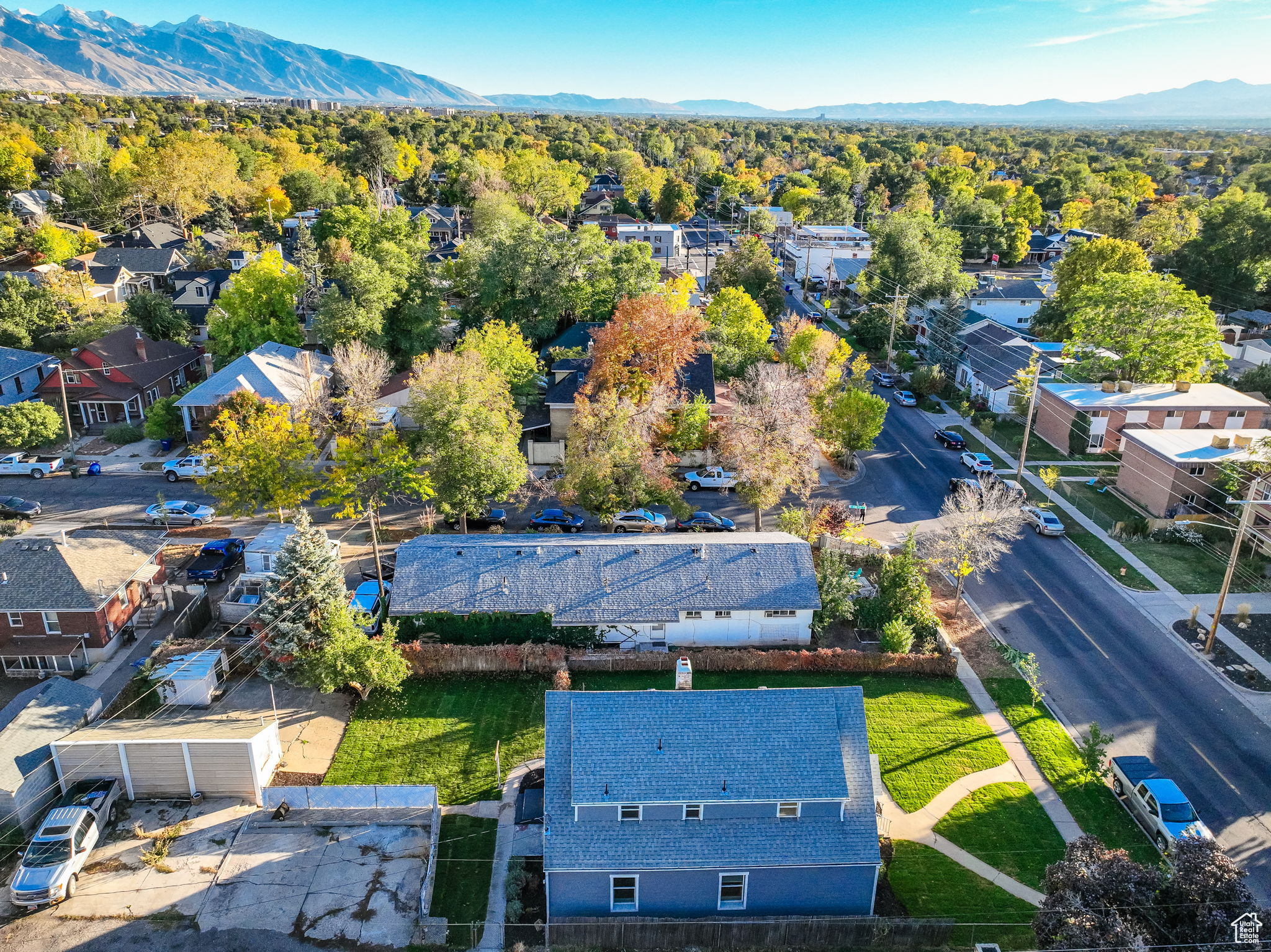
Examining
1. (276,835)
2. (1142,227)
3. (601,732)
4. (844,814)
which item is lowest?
(276,835)

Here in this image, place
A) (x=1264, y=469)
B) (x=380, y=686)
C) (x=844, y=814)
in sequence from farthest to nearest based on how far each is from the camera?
(x=1264, y=469), (x=380, y=686), (x=844, y=814)

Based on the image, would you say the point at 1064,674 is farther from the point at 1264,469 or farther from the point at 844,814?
the point at 1264,469

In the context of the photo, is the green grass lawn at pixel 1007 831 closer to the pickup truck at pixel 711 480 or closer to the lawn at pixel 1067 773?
the lawn at pixel 1067 773

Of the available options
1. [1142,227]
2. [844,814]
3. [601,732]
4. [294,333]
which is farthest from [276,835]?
[1142,227]

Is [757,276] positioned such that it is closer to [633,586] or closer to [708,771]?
[633,586]

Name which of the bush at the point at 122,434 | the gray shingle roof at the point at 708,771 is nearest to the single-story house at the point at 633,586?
the gray shingle roof at the point at 708,771

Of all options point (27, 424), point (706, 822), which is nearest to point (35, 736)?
point (706, 822)
